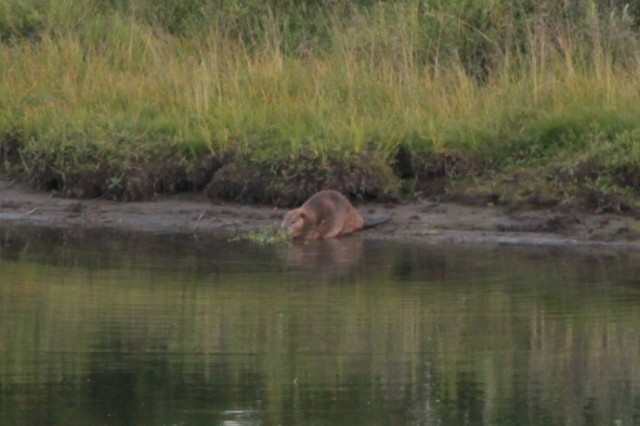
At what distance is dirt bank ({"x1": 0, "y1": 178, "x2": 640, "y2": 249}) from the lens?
9242 millimetres

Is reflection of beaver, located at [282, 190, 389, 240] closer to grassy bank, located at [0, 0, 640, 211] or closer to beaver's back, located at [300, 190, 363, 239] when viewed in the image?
beaver's back, located at [300, 190, 363, 239]

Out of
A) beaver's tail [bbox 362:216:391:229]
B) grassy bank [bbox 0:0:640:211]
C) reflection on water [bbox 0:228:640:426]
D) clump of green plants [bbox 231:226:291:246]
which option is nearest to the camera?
reflection on water [bbox 0:228:640:426]

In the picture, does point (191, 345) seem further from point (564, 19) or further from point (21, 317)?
point (564, 19)

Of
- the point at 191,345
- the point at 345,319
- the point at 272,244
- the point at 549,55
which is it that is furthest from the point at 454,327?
the point at 549,55

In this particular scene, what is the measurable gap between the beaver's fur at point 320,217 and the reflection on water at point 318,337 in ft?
1.55

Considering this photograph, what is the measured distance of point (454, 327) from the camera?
642cm

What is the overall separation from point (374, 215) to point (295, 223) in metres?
0.80

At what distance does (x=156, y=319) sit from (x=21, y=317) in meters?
0.60

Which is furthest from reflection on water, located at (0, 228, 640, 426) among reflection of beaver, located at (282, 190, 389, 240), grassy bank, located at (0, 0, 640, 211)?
grassy bank, located at (0, 0, 640, 211)

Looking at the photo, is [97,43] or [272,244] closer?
[272,244]

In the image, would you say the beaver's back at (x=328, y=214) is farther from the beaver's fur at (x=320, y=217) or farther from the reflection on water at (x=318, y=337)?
the reflection on water at (x=318, y=337)

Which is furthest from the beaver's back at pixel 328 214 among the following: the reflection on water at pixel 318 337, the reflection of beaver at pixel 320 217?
the reflection on water at pixel 318 337

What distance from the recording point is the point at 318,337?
6191mm

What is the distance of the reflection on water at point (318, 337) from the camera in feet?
17.0
